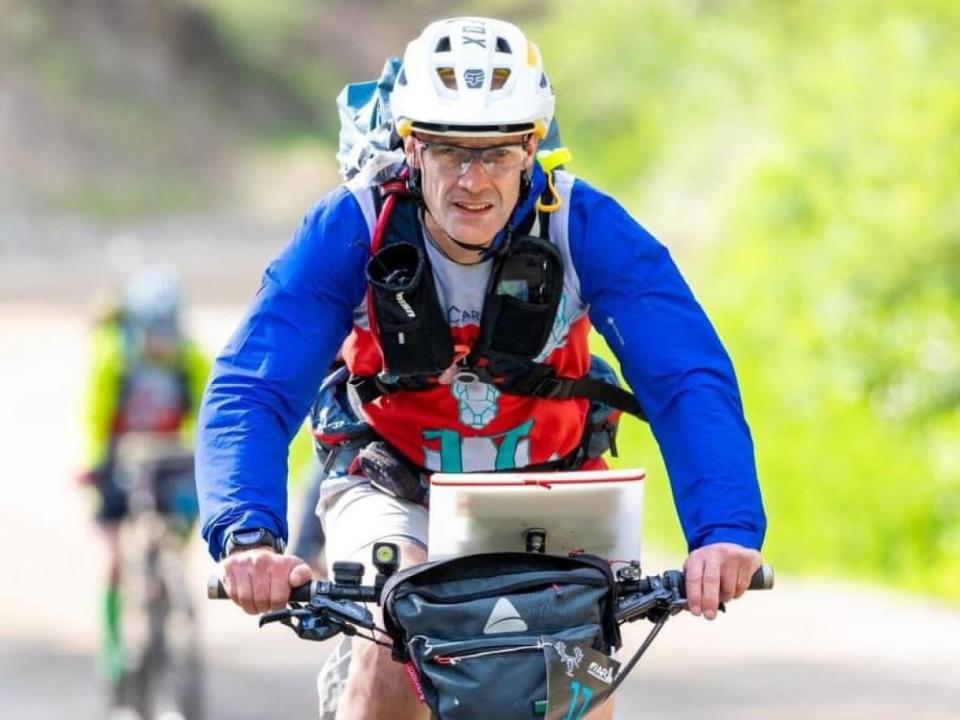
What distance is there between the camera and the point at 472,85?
469 cm

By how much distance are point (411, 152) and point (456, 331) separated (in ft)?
1.36

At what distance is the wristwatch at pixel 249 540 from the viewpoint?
4215 mm

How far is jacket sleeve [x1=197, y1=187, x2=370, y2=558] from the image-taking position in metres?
4.36

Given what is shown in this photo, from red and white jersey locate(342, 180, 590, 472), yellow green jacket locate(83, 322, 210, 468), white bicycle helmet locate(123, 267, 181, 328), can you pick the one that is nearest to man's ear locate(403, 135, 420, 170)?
red and white jersey locate(342, 180, 590, 472)

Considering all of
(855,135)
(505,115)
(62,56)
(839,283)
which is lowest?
(505,115)

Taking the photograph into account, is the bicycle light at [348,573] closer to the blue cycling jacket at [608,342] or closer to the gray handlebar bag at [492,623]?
the gray handlebar bag at [492,623]

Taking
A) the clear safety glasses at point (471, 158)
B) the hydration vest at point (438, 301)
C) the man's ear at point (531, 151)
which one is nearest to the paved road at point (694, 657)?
the hydration vest at point (438, 301)

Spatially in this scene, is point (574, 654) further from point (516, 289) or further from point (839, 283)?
point (839, 283)

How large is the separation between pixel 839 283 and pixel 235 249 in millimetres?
21138

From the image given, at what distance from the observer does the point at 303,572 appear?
4.10 m

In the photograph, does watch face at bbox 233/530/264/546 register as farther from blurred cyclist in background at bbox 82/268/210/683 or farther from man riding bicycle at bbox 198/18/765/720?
blurred cyclist in background at bbox 82/268/210/683

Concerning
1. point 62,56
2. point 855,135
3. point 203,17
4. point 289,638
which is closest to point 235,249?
point 62,56

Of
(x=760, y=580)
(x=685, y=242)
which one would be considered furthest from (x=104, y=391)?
(x=685, y=242)

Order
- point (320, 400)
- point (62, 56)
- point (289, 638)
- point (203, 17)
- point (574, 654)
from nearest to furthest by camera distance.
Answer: point (574, 654) → point (320, 400) → point (289, 638) → point (62, 56) → point (203, 17)
